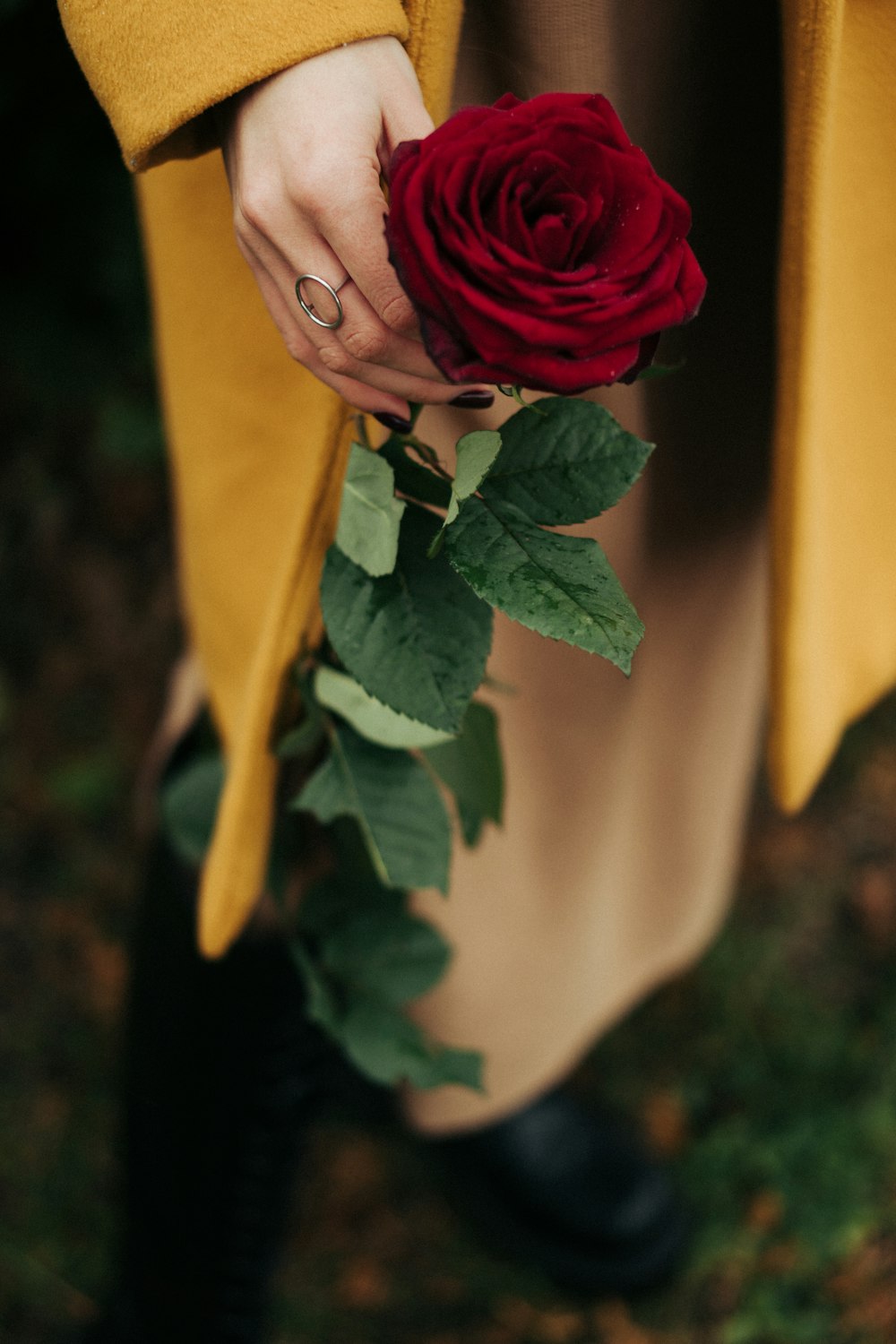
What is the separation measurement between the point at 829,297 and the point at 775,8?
171mm

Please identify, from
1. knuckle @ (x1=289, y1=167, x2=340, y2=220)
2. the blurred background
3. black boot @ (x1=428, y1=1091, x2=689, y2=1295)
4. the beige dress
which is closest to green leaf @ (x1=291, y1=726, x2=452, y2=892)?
the beige dress

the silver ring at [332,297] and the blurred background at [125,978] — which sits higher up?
the silver ring at [332,297]

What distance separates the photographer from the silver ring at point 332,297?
1.72 ft

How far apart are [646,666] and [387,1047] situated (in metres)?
0.40

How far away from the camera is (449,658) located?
1.92 feet

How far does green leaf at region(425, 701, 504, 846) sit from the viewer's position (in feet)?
2.39

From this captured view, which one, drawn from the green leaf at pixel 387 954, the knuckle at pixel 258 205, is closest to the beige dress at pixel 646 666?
the green leaf at pixel 387 954

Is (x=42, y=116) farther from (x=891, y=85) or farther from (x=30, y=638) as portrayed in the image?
(x=891, y=85)

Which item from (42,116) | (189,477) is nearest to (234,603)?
(189,477)

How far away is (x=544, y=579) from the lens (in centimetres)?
51

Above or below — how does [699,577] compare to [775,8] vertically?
below

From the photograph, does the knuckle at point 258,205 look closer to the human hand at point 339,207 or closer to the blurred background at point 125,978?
the human hand at point 339,207

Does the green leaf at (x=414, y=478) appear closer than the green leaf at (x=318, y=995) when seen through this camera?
Yes

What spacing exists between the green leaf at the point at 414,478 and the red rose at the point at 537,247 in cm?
12
